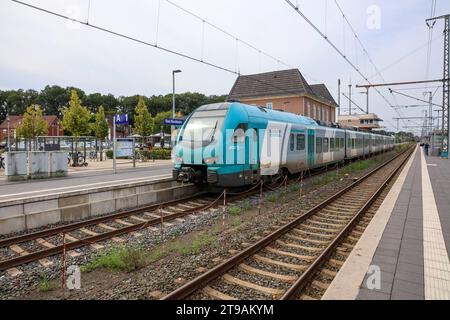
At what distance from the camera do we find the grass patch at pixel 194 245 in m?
6.43

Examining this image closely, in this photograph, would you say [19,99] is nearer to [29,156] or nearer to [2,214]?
[29,156]

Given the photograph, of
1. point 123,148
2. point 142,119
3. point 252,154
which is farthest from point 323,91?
point 252,154

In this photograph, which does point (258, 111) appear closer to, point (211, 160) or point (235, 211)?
point (211, 160)

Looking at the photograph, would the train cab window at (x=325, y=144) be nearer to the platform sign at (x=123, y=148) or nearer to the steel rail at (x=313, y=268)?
the steel rail at (x=313, y=268)

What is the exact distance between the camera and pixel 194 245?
263 inches

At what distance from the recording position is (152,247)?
22.7 ft

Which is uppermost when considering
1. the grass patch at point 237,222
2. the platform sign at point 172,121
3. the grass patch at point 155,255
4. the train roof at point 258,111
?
the platform sign at point 172,121

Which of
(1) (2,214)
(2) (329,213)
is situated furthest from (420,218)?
(1) (2,214)

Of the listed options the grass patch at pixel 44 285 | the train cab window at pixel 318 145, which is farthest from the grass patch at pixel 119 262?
the train cab window at pixel 318 145

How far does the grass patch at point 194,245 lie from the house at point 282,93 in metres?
38.1

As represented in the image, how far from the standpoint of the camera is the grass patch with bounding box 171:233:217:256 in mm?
6430

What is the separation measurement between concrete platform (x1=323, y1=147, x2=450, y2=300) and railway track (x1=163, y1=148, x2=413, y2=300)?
45 centimetres
